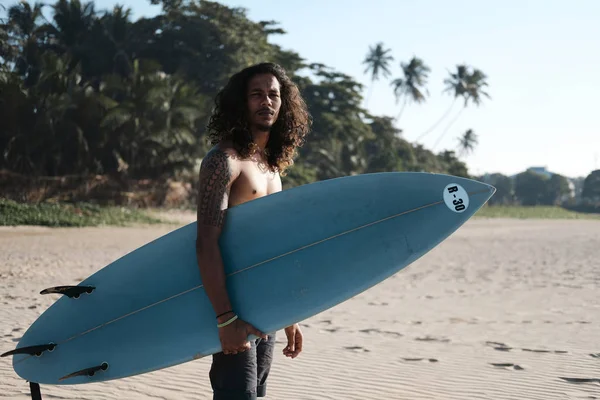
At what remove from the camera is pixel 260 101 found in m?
2.12

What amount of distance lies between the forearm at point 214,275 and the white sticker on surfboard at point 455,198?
36.1 inches

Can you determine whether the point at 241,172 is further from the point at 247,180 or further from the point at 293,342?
the point at 293,342

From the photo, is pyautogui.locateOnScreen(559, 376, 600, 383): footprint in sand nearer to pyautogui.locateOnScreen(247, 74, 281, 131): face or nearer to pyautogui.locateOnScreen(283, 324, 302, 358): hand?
pyautogui.locateOnScreen(283, 324, 302, 358): hand

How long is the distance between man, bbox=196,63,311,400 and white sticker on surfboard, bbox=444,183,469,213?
57 cm

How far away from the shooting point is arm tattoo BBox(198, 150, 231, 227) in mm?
1931

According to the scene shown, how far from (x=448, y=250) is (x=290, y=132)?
13956mm

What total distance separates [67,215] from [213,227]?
18075 millimetres

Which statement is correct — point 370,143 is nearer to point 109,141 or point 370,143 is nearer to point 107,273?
point 109,141

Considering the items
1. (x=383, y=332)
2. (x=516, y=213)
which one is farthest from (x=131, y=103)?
(x=516, y=213)

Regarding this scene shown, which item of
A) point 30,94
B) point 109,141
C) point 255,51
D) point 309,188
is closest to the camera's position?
point 309,188

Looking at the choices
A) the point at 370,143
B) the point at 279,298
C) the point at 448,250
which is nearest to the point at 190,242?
the point at 279,298

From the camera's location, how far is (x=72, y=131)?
23391 mm

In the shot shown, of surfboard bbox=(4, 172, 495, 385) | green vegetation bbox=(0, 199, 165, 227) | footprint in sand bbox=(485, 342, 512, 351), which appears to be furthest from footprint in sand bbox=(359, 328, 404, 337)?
green vegetation bbox=(0, 199, 165, 227)

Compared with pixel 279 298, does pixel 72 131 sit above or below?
above
